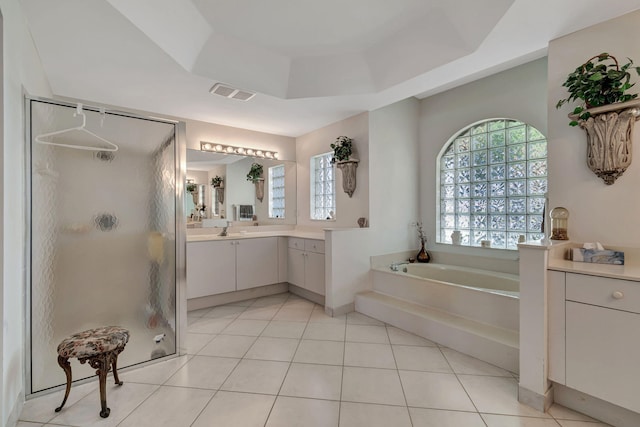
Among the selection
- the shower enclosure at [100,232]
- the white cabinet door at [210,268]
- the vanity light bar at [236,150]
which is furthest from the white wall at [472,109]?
the shower enclosure at [100,232]

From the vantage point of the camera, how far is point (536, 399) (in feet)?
5.36

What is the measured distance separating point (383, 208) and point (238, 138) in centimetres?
231

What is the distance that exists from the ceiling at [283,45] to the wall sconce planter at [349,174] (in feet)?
2.21

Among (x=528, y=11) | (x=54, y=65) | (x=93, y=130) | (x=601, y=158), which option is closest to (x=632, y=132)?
(x=601, y=158)

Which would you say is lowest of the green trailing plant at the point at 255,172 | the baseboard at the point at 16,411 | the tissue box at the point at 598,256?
the baseboard at the point at 16,411

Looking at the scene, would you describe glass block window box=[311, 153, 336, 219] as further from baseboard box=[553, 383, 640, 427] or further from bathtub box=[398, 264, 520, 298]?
baseboard box=[553, 383, 640, 427]

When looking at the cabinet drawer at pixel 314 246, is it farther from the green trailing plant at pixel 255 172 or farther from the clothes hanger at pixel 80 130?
the clothes hanger at pixel 80 130

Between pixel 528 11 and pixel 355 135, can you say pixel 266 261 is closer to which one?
pixel 355 135

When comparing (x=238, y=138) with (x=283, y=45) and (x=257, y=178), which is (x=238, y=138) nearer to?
(x=257, y=178)

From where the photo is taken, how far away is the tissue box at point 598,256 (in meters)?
1.63

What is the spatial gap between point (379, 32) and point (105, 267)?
114 inches

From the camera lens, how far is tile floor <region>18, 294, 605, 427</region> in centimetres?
157

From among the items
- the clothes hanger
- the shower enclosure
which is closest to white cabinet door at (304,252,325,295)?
the shower enclosure

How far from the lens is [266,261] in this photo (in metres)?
3.79
